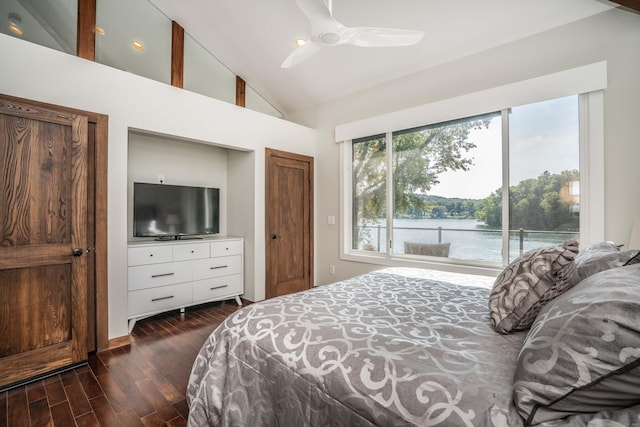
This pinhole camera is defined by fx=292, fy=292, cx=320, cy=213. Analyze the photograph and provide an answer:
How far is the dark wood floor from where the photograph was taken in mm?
1658

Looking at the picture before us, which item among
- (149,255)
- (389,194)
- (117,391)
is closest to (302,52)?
(389,194)

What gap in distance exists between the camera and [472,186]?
315 centimetres

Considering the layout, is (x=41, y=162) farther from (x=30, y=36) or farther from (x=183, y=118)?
(x=183, y=118)

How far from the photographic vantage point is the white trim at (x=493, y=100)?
8.02 ft

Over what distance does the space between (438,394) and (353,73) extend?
3.66m

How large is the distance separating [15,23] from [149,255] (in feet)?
7.03

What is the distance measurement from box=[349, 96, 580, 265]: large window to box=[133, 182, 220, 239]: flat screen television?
6.33ft

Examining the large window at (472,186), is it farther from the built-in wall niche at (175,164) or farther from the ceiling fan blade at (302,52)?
the built-in wall niche at (175,164)

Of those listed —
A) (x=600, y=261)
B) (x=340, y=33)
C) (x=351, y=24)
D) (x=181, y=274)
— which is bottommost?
(x=181, y=274)

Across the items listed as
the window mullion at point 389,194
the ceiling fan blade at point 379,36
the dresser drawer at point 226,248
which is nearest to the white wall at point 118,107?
the dresser drawer at point 226,248

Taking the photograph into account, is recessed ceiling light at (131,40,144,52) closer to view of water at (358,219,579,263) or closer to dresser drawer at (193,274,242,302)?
dresser drawer at (193,274,242,302)

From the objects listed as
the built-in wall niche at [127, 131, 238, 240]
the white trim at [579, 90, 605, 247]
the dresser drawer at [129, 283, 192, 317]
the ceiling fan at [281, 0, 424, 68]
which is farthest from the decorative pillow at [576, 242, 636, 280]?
the built-in wall niche at [127, 131, 238, 240]

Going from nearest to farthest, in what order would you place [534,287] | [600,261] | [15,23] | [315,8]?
1. [534,287]
2. [600,261]
3. [315,8]
4. [15,23]

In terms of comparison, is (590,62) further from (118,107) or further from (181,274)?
(181,274)
